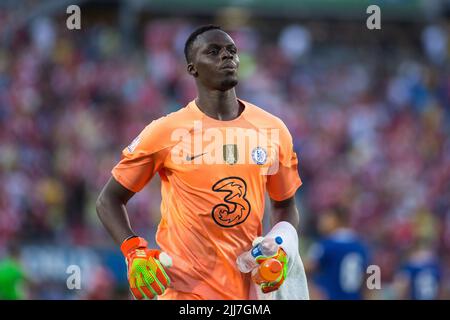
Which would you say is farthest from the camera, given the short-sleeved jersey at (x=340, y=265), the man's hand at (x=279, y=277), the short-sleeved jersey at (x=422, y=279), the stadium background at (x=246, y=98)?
the stadium background at (x=246, y=98)

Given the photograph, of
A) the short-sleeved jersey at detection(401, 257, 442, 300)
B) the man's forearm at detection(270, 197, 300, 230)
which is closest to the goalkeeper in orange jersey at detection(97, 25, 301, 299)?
the man's forearm at detection(270, 197, 300, 230)

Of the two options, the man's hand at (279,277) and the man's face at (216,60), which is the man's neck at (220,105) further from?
the man's hand at (279,277)

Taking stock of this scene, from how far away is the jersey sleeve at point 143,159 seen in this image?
19.2 ft

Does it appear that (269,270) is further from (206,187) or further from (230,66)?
(230,66)

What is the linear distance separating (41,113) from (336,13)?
24.0ft

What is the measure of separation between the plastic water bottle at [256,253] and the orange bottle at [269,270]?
58 millimetres

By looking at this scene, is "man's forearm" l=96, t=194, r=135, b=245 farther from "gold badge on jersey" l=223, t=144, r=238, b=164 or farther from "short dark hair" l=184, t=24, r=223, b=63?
"short dark hair" l=184, t=24, r=223, b=63

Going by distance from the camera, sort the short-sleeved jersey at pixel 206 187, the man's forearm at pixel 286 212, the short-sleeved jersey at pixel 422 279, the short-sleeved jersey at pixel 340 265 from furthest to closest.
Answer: the short-sleeved jersey at pixel 422 279, the short-sleeved jersey at pixel 340 265, the man's forearm at pixel 286 212, the short-sleeved jersey at pixel 206 187

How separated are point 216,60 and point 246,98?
12.7 metres

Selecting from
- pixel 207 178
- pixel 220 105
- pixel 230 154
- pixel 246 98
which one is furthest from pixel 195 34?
pixel 246 98

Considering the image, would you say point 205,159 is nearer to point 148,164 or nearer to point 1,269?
point 148,164

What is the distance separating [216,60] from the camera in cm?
592

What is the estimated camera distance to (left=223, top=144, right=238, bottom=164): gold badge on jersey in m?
5.85

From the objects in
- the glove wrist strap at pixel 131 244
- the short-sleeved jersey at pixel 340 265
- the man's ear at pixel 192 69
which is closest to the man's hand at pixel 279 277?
the glove wrist strap at pixel 131 244
